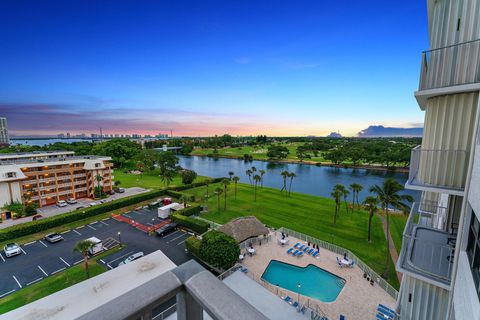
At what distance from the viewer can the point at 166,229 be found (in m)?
27.0

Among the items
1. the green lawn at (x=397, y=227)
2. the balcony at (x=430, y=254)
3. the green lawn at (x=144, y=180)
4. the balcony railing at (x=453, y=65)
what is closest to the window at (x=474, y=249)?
the balcony at (x=430, y=254)

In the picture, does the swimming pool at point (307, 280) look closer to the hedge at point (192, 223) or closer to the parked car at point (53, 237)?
the hedge at point (192, 223)

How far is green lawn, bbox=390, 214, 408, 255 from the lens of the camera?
83.9ft

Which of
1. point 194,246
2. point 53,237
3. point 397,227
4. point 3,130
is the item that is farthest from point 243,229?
point 3,130

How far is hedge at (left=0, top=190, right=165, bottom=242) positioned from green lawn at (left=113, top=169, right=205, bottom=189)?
1267cm

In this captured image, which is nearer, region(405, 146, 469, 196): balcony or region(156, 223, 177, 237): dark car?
region(405, 146, 469, 196): balcony

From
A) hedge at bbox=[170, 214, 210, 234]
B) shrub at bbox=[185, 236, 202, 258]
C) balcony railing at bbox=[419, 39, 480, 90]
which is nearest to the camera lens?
balcony railing at bbox=[419, 39, 480, 90]

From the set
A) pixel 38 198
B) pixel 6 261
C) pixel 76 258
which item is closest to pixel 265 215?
pixel 76 258

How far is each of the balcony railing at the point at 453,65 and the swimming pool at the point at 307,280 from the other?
16.9 metres

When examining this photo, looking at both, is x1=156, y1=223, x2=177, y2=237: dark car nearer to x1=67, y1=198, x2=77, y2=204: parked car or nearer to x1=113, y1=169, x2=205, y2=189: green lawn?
x1=67, y1=198, x2=77, y2=204: parked car

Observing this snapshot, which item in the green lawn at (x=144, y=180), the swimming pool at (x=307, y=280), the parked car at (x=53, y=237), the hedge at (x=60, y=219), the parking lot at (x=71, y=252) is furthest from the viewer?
the green lawn at (x=144, y=180)

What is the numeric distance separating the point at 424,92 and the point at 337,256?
66.2 feet

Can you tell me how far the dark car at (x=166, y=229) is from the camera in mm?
26312

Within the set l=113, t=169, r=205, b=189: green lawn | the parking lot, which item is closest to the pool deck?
the parking lot
